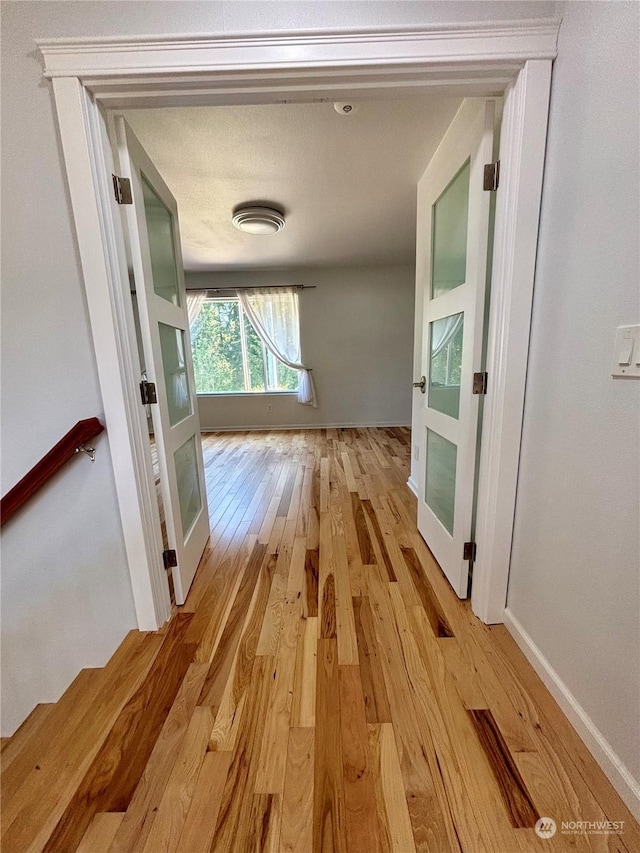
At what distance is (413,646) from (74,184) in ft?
6.87

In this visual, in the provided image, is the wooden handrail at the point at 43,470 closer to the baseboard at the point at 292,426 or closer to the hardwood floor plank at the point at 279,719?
the hardwood floor plank at the point at 279,719

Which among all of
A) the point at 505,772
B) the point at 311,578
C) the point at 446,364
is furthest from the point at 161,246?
the point at 505,772

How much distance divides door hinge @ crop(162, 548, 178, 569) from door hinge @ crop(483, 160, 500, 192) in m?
2.01

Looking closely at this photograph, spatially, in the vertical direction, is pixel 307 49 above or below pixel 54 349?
above

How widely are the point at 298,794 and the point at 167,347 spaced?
1.69 meters

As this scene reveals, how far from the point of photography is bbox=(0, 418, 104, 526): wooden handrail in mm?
1114

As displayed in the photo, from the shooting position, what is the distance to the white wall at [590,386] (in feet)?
2.61

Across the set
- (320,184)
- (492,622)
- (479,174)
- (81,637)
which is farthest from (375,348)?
(81,637)

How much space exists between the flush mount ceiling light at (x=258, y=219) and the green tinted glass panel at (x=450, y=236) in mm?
1513


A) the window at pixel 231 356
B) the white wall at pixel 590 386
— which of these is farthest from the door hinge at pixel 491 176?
the window at pixel 231 356

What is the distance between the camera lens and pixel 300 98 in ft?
3.64

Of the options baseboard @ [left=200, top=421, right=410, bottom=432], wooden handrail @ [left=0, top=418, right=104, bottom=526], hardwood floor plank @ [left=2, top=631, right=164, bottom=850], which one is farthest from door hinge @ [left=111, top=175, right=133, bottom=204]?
baseboard @ [left=200, top=421, right=410, bottom=432]

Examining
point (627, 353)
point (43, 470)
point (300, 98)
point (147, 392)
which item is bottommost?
point (43, 470)

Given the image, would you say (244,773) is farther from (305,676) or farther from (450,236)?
(450,236)
